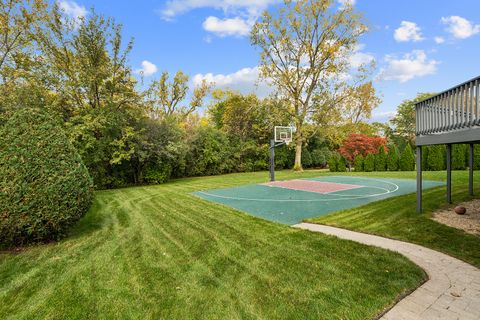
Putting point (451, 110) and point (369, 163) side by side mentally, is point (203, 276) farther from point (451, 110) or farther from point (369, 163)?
point (369, 163)

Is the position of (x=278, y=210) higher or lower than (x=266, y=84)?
lower

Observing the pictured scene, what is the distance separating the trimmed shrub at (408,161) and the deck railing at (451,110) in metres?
13.9

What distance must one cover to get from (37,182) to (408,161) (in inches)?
801

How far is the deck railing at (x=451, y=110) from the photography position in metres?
3.89

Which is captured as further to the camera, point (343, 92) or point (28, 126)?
point (343, 92)

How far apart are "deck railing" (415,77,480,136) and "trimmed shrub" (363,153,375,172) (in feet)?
47.0

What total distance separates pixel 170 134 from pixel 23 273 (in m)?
12.0

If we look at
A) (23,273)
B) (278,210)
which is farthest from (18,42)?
(278,210)

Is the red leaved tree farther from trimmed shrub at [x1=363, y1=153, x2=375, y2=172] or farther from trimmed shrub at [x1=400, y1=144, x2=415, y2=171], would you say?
trimmed shrub at [x1=400, y1=144, x2=415, y2=171]

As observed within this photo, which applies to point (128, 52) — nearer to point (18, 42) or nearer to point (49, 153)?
Answer: point (18, 42)

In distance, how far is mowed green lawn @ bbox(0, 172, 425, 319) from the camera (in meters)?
2.59

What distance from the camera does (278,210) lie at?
7.13 m

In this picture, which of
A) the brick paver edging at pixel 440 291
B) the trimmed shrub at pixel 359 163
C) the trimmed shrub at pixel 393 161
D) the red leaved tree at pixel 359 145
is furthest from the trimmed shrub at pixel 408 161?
the brick paver edging at pixel 440 291

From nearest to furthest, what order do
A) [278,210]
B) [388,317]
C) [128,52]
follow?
[388,317] < [278,210] < [128,52]
